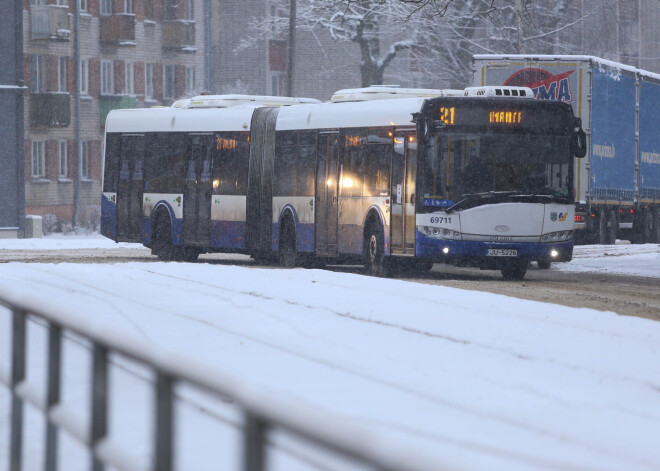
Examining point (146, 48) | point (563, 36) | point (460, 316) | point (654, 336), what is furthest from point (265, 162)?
point (146, 48)

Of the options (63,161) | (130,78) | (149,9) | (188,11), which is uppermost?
(188,11)

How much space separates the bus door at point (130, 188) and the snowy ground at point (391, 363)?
32.7 ft

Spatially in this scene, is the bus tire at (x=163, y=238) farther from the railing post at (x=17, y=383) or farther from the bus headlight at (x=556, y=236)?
the railing post at (x=17, y=383)

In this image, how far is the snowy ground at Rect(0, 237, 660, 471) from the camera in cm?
456

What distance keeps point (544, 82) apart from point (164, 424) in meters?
27.1

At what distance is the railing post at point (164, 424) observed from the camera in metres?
3.91

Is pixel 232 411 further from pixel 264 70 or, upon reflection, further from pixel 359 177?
pixel 264 70

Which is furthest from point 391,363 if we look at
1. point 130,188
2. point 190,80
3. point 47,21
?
point 190,80

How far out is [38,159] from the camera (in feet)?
194

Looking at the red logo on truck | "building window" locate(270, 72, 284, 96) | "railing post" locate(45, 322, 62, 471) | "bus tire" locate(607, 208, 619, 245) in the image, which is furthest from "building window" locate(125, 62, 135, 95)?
"railing post" locate(45, 322, 62, 471)

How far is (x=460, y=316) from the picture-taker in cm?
1459

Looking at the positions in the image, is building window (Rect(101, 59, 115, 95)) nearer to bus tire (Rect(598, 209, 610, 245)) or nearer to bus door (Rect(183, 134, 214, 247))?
bus tire (Rect(598, 209, 610, 245))

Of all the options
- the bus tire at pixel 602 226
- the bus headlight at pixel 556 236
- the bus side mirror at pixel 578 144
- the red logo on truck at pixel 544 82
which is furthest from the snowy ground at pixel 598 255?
the red logo on truck at pixel 544 82

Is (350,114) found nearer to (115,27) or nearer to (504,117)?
(504,117)
